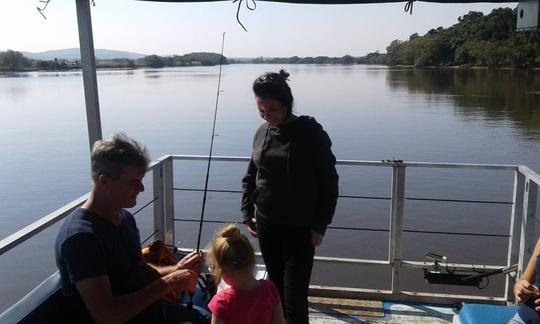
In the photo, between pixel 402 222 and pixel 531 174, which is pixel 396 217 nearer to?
pixel 402 222

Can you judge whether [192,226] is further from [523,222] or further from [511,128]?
[511,128]

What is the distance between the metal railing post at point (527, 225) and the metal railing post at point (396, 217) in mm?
702

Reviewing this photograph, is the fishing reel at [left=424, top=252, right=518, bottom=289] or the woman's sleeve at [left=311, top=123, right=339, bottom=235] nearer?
the woman's sleeve at [left=311, top=123, right=339, bottom=235]

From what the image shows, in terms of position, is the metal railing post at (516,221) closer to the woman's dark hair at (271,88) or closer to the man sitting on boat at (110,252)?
the woman's dark hair at (271,88)

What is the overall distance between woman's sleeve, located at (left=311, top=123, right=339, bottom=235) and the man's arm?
2.71 ft

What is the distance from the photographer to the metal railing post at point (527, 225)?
2990 millimetres

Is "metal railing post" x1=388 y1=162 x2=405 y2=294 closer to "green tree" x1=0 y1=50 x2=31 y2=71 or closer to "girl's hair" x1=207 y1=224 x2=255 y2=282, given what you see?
"girl's hair" x1=207 y1=224 x2=255 y2=282

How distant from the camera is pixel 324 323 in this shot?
3.06m

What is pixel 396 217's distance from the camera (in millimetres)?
3266

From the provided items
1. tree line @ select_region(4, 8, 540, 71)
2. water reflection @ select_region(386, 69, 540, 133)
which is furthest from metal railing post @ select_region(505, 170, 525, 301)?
tree line @ select_region(4, 8, 540, 71)

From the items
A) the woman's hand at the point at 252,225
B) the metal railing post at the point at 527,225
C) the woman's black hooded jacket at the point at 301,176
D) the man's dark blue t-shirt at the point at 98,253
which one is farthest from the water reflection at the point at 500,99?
the man's dark blue t-shirt at the point at 98,253

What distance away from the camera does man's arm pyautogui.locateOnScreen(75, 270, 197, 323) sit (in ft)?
5.02

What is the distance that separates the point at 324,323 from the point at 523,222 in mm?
1334

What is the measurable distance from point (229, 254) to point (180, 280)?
0.65 feet
